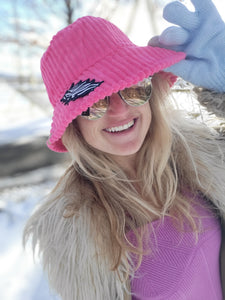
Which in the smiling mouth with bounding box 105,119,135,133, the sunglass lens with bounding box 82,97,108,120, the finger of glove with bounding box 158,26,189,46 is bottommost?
the smiling mouth with bounding box 105,119,135,133

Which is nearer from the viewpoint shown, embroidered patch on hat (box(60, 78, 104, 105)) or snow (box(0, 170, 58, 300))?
embroidered patch on hat (box(60, 78, 104, 105))

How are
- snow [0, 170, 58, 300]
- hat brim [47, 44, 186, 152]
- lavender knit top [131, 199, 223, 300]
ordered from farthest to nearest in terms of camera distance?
snow [0, 170, 58, 300]
lavender knit top [131, 199, 223, 300]
hat brim [47, 44, 186, 152]

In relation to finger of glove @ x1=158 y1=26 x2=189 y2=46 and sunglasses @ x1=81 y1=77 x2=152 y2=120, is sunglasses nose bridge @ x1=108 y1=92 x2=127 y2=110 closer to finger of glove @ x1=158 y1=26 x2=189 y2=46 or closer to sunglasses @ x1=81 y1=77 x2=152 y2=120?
sunglasses @ x1=81 y1=77 x2=152 y2=120

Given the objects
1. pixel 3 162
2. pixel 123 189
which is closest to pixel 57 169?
pixel 3 162

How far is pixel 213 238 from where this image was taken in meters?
1.03

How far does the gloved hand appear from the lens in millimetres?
921

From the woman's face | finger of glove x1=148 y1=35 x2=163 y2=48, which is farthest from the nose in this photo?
finger of glove x1=148 y1=35 x2=163 y2=48

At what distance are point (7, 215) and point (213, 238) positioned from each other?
100 inches

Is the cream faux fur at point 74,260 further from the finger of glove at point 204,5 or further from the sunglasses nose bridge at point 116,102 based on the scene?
the finger of glove at point 204,5

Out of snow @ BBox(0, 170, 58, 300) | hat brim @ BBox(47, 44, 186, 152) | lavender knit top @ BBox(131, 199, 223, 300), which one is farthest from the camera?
snow @ BBox(0, 170, 58, 300)

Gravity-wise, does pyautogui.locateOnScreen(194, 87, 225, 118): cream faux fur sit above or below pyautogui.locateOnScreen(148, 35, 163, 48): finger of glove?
below

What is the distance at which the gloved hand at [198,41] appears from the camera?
92 cm

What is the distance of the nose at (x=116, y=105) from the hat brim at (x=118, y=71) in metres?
0.13

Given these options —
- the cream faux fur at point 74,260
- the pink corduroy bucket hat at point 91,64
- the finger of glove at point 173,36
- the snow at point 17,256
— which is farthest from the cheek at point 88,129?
the snow at point 17,256
